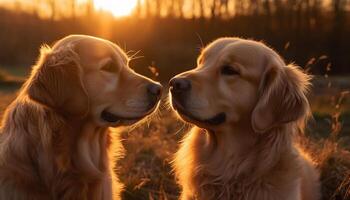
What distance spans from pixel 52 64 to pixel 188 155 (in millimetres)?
1414

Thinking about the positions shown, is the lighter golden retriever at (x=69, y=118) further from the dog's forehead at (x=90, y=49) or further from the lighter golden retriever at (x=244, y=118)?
the lighter golden retriever at (x=244, y=118)

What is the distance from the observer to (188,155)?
14.2ft

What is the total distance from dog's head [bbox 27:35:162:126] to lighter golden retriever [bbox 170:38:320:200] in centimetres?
35

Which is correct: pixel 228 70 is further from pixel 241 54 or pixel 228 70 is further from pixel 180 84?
pixel 180 84

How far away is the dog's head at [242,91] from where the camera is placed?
3875mm

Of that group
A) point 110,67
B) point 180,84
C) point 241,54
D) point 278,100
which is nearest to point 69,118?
point 110,67

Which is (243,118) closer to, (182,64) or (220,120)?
(220,120)

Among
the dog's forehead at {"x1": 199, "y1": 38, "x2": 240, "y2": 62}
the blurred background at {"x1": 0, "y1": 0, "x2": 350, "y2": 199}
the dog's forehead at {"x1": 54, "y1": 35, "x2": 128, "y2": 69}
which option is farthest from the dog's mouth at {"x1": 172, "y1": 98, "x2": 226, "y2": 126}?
the blurred background at {"x1": 0, "y1": 0, "x2": 350, "y2": 199}

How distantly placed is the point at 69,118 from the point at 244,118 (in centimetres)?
140

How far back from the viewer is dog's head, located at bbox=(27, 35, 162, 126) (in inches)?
146

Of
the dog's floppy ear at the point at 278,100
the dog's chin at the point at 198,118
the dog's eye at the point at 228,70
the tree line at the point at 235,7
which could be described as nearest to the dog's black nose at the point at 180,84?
the dog's chin at the point at 198,118

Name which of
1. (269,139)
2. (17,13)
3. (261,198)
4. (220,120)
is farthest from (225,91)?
(17,13)

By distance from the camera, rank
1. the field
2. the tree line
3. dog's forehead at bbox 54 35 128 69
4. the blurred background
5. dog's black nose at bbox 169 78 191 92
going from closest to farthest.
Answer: dog's black nose at bbox 169 78 191 92 < dog's forehead at bbox 54 35 128 69 < the field < the blurred background < the tree line

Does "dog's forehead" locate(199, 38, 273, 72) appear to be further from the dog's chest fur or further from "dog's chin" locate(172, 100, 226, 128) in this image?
the dog's chest fur
